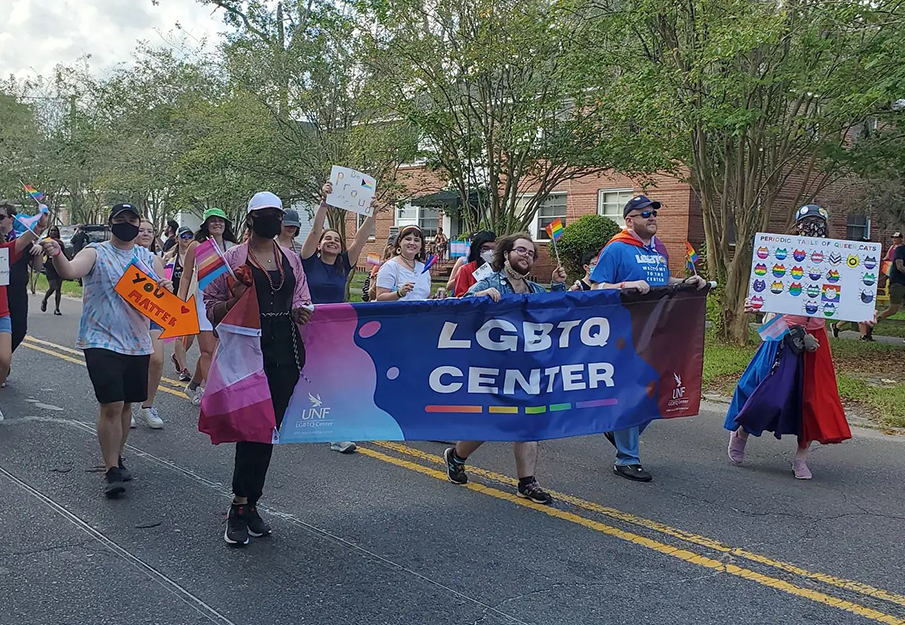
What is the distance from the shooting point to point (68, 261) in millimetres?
5695

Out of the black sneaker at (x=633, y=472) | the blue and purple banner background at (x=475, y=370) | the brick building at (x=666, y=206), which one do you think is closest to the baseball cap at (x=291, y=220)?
the blue and purple banner background at (x=475, y=370)

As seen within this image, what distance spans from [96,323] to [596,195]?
852 inches

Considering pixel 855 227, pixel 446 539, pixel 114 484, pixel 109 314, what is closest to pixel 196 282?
pixel 109 314

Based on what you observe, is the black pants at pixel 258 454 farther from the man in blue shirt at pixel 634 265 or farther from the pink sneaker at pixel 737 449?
the pink sneaker at pixel 737 449

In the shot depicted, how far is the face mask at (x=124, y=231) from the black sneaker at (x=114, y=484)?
5.11 ft

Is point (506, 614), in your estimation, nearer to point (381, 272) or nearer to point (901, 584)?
point (901, 584)

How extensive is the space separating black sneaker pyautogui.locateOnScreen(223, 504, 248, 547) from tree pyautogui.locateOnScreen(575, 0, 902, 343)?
7.80 metres

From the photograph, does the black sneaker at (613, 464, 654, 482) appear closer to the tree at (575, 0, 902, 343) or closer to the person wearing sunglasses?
the person wearing sunglasses

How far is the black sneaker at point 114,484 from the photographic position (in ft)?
18.6

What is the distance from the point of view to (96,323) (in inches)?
229

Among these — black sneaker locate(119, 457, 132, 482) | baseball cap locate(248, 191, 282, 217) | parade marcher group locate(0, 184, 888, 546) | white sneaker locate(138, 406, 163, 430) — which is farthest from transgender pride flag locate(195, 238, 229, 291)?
white sneaker locate(138, 406, 163, 430)

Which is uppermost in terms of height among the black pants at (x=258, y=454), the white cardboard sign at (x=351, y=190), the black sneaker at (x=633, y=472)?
the white cardboard sign at (x=351, y=190)

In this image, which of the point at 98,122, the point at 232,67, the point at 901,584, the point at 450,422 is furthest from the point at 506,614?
the point at 98,122

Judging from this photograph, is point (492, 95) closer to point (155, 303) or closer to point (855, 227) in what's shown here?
point (155, 303)
